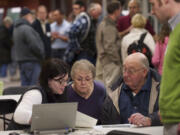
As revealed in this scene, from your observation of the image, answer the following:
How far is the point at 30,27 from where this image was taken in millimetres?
8320

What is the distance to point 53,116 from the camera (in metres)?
3.15

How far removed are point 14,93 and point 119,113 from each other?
202cm

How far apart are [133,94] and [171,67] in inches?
69.1

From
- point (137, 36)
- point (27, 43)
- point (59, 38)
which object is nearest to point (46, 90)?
point (137, 36)

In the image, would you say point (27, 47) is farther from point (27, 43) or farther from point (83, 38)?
point (83, 38)

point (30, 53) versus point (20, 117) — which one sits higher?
point (30, 53)

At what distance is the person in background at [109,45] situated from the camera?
7.16 metres

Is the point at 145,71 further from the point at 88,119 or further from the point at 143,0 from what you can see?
the point at 143,0

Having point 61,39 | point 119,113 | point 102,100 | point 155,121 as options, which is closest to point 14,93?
point 102,100

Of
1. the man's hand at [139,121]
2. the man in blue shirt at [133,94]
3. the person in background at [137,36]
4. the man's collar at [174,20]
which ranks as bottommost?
the man's hand at [139,121]

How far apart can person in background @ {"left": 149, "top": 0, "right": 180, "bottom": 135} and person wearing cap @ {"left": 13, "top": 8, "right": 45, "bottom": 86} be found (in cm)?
603

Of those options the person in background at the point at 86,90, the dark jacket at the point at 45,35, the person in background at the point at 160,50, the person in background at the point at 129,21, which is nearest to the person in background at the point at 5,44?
the dark jacket at the point at 45,35

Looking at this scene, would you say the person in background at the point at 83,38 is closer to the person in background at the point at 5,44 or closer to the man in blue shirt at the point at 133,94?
the man in blue shirt at the point at 133,94

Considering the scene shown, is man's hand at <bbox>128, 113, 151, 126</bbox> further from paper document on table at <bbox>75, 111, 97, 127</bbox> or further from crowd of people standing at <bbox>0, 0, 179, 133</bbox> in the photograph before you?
paper document on table at <bbox>75, 111, 97, 127</bbox>
